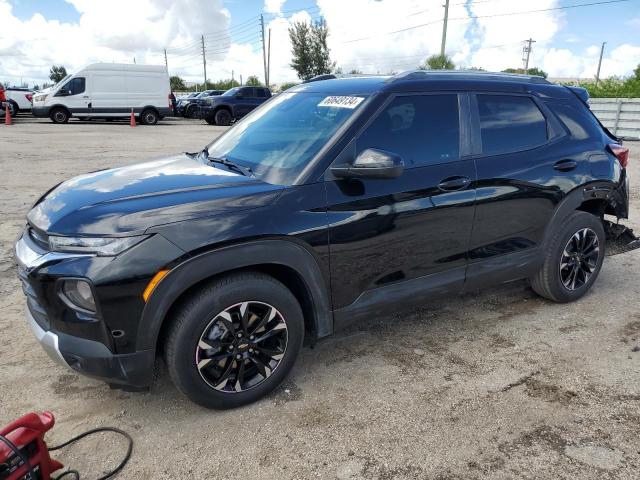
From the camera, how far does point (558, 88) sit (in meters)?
4.09

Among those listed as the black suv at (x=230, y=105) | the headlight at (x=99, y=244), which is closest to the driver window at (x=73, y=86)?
the black suv at (x=230, y=105)

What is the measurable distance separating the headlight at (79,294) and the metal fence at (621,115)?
64.2 feet

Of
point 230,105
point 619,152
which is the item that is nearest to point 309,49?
point 230,105

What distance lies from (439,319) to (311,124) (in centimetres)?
187

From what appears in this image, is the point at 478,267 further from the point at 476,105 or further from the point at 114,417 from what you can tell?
the point at 114,417

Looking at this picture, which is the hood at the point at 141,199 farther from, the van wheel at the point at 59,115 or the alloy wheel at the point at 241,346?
the van wheel at the point at 59,115

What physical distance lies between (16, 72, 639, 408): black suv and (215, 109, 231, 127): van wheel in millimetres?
20271

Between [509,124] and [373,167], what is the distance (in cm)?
150

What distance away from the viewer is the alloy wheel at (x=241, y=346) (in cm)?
263

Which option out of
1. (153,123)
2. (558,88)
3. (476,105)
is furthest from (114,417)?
(153,123)

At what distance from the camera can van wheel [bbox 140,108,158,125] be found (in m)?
22.8

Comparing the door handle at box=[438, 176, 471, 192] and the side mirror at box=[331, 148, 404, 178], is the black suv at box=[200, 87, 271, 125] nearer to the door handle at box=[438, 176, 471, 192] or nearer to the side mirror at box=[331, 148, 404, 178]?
the door handle at box=[438, 176, 471, 192]

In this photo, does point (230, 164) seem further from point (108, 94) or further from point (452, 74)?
point (108, 94)

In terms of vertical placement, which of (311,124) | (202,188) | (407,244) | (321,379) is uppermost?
(311,124)
